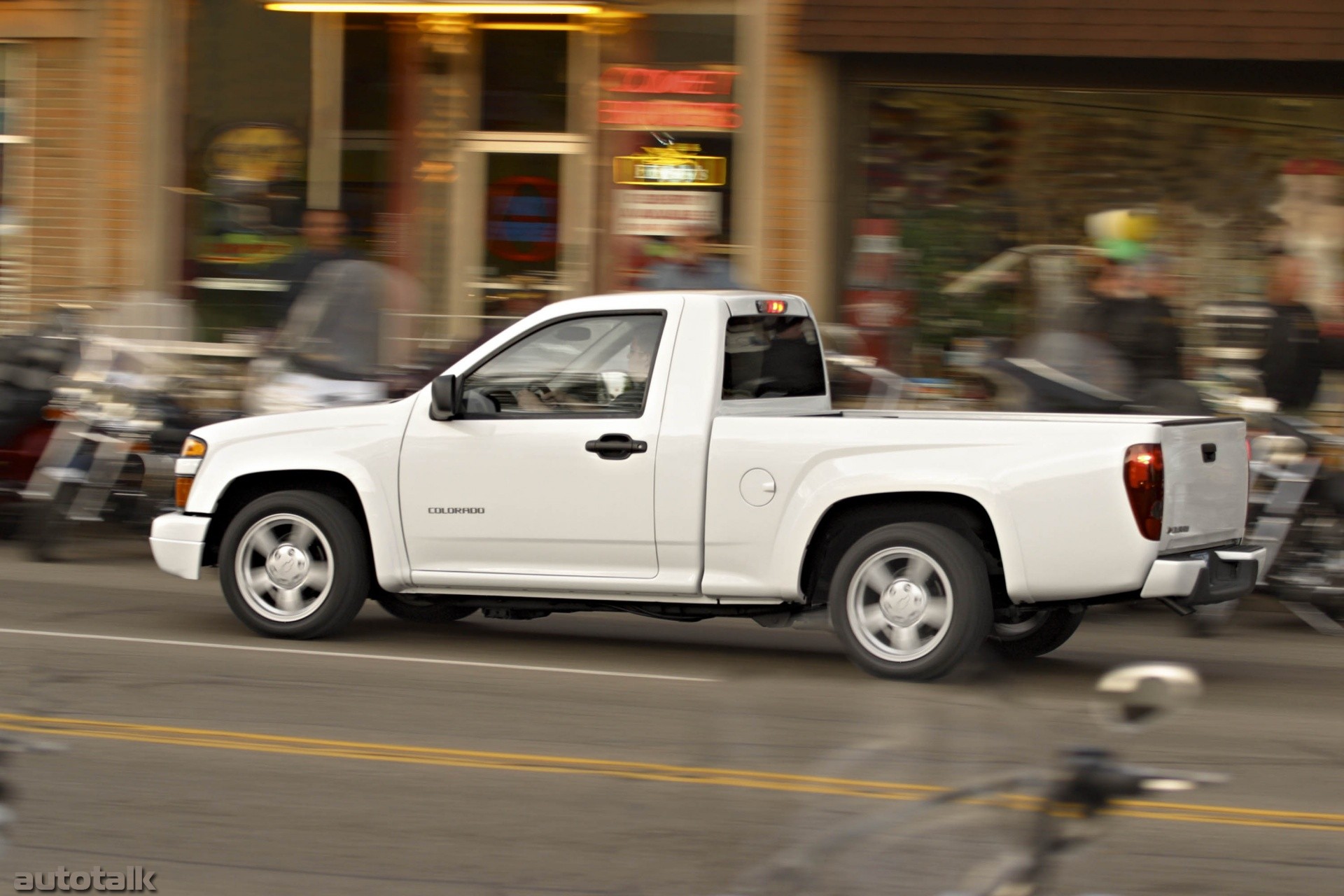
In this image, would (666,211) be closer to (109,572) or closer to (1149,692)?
(109,572)

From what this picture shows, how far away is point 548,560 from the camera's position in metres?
8.13

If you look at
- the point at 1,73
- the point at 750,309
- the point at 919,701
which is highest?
the point at 1,73

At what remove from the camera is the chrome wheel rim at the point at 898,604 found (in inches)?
298

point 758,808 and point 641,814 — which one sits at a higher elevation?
point 758,808

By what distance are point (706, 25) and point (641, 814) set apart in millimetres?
10841

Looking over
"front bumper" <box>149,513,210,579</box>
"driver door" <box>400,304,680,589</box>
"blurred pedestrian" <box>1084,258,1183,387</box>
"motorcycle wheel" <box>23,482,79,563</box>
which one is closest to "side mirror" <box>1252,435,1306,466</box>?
"blurred pedestrian" <box>1084,258,1183,387</box>

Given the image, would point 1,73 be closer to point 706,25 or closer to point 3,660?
point 706,25

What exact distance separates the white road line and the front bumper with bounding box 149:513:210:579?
14.2 inches

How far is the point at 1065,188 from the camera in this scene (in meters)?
14.0

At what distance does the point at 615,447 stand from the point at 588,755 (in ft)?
6.77

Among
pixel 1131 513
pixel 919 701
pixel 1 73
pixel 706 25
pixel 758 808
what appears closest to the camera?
pixel 919 701

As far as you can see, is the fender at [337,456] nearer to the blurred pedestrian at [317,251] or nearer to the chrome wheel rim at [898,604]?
the chrome wheel rim at [898,604]

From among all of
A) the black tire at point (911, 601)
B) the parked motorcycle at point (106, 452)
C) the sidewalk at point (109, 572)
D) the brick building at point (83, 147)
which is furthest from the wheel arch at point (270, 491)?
the brick building at point (83, 147)

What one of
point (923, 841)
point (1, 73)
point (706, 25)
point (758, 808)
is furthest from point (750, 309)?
point (1, 73)
